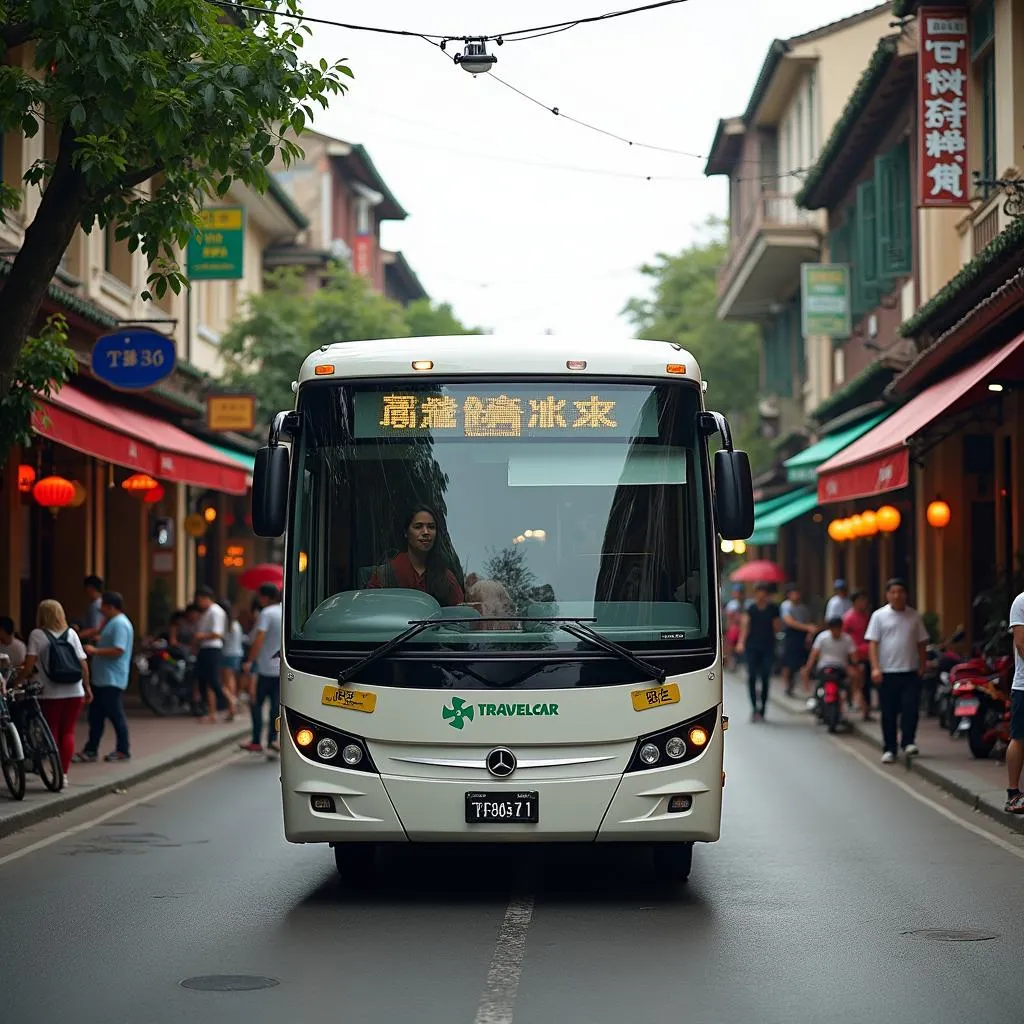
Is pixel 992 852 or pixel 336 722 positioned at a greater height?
pixel 336 722

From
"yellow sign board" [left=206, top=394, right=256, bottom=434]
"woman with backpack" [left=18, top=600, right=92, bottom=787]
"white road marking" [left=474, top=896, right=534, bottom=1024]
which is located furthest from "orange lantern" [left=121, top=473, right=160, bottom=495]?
"white road marking" [left=474, top=896, right=534, bottom=1024]

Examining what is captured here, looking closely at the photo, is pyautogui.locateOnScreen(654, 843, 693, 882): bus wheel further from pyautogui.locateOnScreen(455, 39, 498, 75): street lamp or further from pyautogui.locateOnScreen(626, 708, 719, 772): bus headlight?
pyautogui.locateOnScreen(455, 39, 498, 75): street lamp

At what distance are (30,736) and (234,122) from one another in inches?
232

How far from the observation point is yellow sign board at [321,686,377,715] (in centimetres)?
952

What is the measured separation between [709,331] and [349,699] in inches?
1669

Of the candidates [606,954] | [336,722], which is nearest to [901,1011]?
[606,954]

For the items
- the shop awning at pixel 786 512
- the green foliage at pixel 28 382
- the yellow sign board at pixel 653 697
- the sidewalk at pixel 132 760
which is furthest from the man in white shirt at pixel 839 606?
the yellow sign board at pixel 653 697

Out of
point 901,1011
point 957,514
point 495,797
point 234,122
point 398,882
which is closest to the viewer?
point 901,1011

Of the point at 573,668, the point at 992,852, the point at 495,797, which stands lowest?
the point at 992,852

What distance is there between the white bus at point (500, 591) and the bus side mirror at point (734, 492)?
15mm

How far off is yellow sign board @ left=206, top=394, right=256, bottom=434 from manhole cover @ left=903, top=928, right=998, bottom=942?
65.1 feet

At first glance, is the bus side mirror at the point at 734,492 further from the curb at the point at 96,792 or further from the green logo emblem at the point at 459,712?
the curb at the point at 96,792

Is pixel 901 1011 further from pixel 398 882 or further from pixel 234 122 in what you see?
pixel 234 122

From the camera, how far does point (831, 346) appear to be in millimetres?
35844
